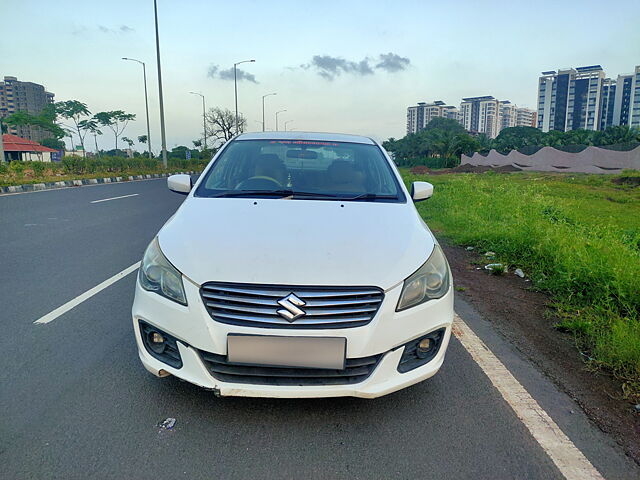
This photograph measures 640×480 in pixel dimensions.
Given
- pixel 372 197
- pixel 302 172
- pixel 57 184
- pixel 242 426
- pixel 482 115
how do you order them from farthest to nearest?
pixel 482 115 < pixel 57 184 < pixel 302 172 < pixel 372 197 < pixel 242 426

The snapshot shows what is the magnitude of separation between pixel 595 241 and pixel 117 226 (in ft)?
23.7

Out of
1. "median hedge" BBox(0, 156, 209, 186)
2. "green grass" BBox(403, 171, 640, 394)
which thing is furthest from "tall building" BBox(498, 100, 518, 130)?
"green grass" BBox(403, 171, 640, 394)

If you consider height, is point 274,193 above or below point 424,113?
below

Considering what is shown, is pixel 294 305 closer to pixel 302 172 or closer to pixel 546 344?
pixel 302 172

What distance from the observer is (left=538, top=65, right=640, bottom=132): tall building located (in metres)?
112

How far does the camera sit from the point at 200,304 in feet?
7.08

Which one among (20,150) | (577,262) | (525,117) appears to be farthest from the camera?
(525,117)

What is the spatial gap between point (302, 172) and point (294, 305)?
1.73m

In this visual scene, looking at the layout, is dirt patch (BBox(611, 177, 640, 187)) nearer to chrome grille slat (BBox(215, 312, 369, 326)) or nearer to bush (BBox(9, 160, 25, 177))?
chrome grille slat (BBox(215, 312, 369, 326))

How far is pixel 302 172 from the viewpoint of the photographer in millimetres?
3629

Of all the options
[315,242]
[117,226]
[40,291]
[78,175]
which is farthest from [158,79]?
[315,242]

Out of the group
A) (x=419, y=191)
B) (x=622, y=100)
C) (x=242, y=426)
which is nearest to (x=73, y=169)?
(x=419, y=191)

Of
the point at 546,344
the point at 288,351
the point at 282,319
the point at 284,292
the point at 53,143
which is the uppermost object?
the point at 53,143

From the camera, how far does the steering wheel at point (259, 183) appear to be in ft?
11.3
